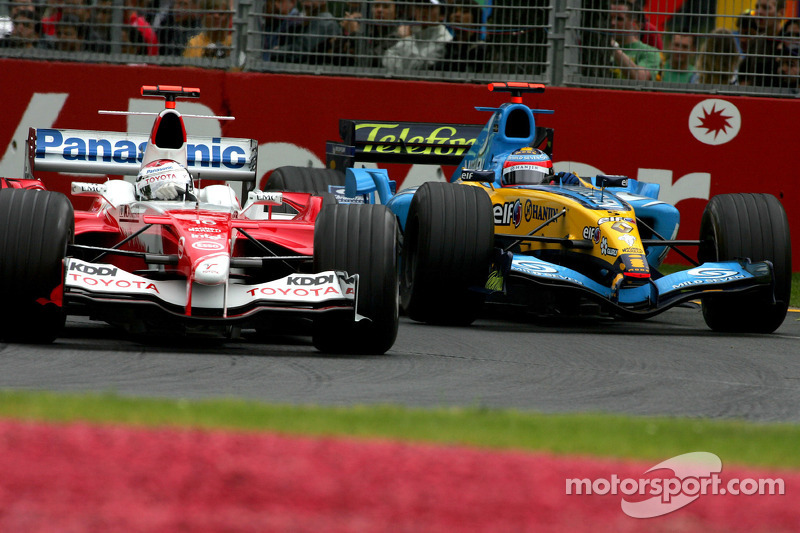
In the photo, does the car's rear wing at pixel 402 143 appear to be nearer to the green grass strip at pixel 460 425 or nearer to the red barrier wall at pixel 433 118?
the red barrier wall at pixel 433 118

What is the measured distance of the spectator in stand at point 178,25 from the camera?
1299cm

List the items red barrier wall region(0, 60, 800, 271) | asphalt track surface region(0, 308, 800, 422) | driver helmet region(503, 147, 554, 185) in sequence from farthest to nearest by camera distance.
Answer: red barrier wall region(0, 60, 800, 271) < driver helmet region(503, 147, 554, 185) < asphalt track surface region(0, 308, 800, 422)

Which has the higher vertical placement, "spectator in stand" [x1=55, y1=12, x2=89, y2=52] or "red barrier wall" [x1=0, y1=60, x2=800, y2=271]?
"spectator in stand" [x1=55, y1=12, x2=89, y2=52]

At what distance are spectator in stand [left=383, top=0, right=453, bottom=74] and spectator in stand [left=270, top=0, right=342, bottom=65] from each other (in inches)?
24.1

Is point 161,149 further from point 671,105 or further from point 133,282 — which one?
point 671,105

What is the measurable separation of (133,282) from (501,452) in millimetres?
3092

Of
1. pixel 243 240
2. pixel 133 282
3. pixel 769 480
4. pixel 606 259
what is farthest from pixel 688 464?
pixel 606 259

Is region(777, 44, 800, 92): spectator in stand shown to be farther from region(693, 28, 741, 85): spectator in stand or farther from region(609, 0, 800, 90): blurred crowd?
region(693, 28, 741, 85): spectator in stand

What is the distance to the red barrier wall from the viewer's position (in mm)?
12602

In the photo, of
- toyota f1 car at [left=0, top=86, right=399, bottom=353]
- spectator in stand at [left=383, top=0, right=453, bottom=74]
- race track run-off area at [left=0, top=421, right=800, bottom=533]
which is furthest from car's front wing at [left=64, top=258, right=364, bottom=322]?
spectator in stand at [left=383, top=0, right=453, bottom=74]

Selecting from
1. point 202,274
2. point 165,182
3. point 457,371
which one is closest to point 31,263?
point 202,274

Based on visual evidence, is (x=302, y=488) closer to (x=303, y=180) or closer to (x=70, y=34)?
(x=303, y=180)

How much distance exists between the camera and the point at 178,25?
42.7 feet

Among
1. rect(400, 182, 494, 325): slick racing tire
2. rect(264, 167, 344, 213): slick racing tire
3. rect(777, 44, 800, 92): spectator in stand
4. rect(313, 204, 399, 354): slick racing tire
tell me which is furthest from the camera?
rect(777, 44, 800, 92): spectator in stand
